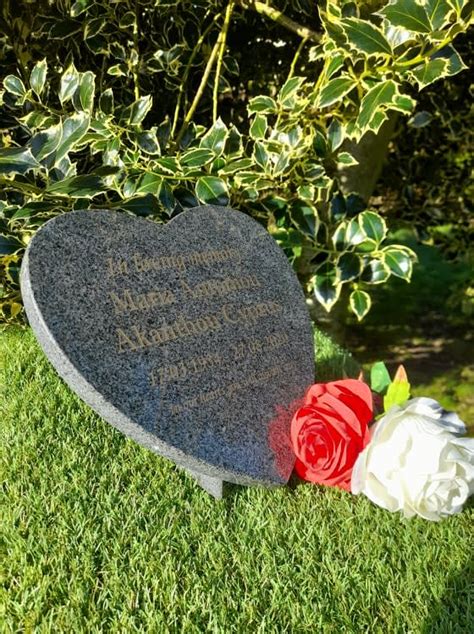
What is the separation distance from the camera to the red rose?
70.7 inches

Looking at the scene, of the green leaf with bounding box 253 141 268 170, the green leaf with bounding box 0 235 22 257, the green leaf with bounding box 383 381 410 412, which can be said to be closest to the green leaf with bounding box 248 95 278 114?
the green leaf with bounding box 253 141 268 170

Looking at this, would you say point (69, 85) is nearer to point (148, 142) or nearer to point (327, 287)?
point (148, 142)

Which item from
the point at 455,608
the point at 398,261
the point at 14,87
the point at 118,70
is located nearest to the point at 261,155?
the point at 398,261

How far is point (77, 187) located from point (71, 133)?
0.15 metres

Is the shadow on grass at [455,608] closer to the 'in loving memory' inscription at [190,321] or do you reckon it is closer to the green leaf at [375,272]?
the 'in loving memory' inscription at [190,321]

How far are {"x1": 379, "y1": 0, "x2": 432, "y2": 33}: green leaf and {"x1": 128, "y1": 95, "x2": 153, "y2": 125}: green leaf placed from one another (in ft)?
2.75

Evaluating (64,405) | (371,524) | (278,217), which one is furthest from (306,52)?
(371,524)

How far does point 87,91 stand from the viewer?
7.14 feet

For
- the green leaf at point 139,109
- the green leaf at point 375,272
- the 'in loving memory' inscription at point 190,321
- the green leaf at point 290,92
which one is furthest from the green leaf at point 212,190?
the green leaf at point 375,272

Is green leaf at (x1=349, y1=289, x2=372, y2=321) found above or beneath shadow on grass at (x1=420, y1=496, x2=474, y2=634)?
beneath

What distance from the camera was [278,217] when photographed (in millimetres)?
2572

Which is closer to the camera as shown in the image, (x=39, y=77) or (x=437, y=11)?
(x=437, y=11)

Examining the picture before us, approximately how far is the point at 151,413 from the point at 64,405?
0.53 m

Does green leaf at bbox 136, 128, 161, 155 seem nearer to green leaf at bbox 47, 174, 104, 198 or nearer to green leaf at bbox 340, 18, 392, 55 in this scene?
green leaf at bbox 47, 174, 104, 198
